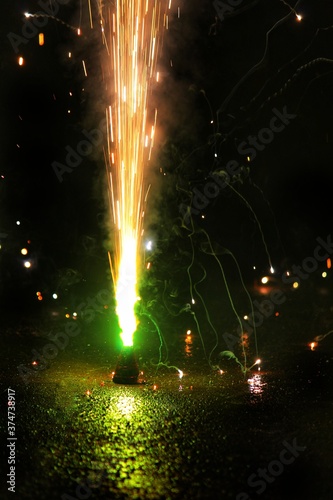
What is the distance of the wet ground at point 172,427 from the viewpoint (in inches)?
201

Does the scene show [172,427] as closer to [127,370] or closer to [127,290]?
[127,370]

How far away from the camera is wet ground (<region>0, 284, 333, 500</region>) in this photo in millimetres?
5102

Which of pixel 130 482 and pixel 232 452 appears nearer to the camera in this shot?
pixel 130 482

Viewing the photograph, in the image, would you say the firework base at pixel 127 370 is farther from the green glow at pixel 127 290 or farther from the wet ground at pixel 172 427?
the green glow at pixel 127 290

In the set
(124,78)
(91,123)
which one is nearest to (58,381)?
(124,78)

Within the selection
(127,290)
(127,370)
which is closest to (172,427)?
(127,370)

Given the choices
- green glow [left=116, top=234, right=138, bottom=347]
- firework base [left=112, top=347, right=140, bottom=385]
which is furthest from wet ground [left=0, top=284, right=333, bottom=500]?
green glow [left=116, top=234, right=138, bottom=347]

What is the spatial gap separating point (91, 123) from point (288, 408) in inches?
402

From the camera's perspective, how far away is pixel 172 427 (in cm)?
656

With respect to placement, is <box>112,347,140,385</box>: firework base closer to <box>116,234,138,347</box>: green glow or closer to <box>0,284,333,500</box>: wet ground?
<box>0,284,333,500</box>: wet ground

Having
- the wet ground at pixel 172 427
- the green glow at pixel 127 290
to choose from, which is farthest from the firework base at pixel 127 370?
the green glow at pixel 127 290

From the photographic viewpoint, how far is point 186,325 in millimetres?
13547

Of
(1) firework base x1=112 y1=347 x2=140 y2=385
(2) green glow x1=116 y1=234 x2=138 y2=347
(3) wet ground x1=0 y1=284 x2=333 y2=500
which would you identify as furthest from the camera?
(2) green glow x1=116 y1=234 x2=138 y2=347

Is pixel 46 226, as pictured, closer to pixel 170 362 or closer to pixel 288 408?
pixel 170 362
